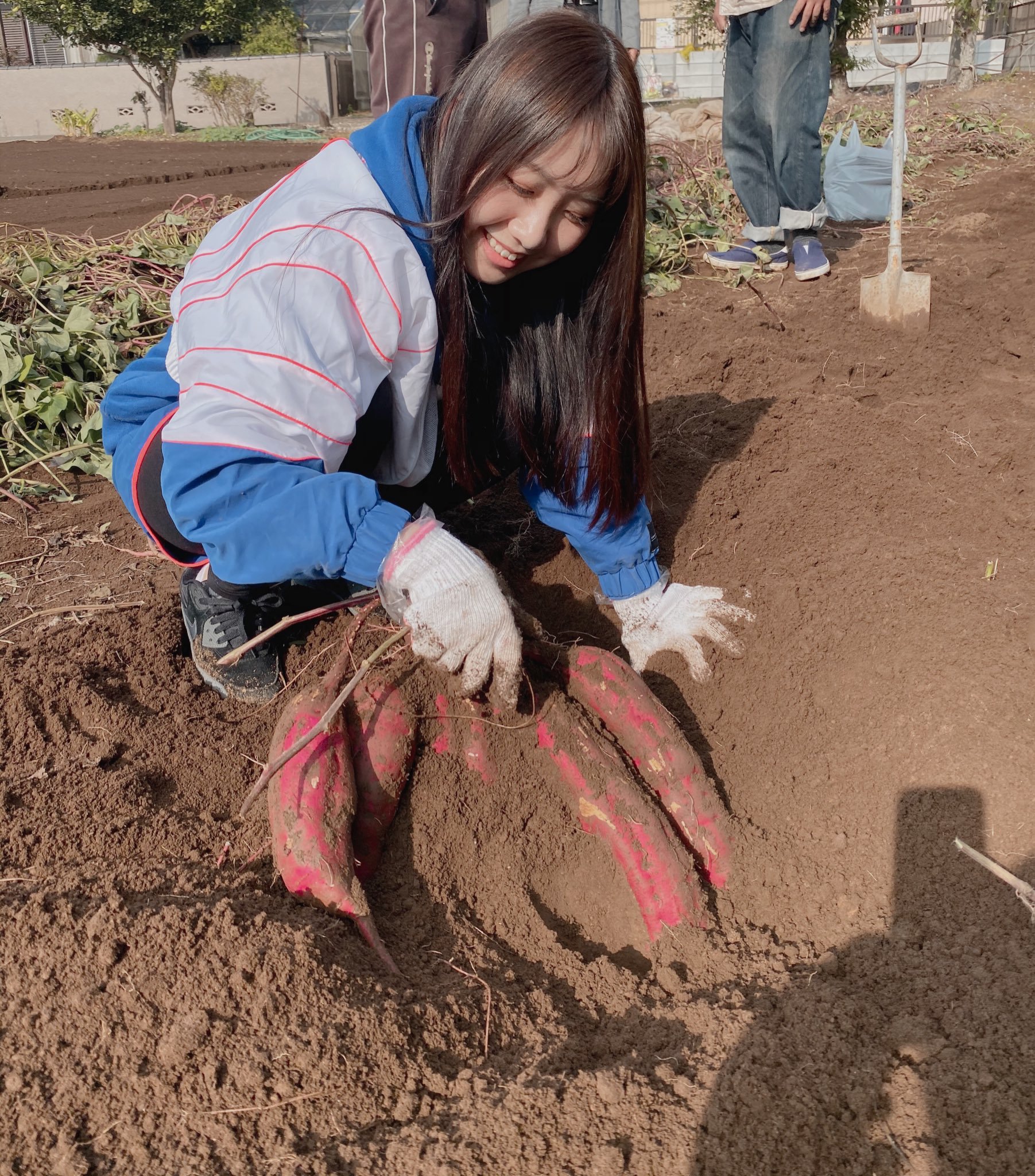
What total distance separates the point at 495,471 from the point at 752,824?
2.97 ft

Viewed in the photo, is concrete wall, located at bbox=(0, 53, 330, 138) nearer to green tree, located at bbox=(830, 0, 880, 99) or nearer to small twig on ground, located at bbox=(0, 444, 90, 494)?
green tree, located at bbox=(830, 0, 880, 99)

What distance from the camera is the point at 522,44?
1327 mm

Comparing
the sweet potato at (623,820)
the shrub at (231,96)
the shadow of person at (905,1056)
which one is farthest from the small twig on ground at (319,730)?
the shrub at (231,96)

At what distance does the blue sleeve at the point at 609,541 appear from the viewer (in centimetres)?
195

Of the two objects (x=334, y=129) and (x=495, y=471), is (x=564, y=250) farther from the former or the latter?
(x=334, y=129)

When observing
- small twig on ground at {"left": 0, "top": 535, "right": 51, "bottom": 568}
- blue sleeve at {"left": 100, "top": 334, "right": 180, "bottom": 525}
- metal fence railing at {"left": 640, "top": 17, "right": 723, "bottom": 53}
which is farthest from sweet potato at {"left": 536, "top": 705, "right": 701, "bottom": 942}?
metal fence railing at {"left": 640, "top": 17, "right": 723, "bottom": 53}

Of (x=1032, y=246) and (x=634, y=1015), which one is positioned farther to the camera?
(x=1032, y=246)

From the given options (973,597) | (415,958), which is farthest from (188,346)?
(973,597)

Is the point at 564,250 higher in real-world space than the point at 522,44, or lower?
lower

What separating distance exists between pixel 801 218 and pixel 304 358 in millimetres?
3218

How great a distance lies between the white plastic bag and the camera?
527 cm

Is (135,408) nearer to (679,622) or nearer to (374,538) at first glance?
(374,538)

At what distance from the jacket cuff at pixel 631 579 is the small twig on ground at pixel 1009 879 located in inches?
31.5

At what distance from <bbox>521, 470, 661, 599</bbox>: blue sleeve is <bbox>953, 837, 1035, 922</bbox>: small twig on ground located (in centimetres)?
82
